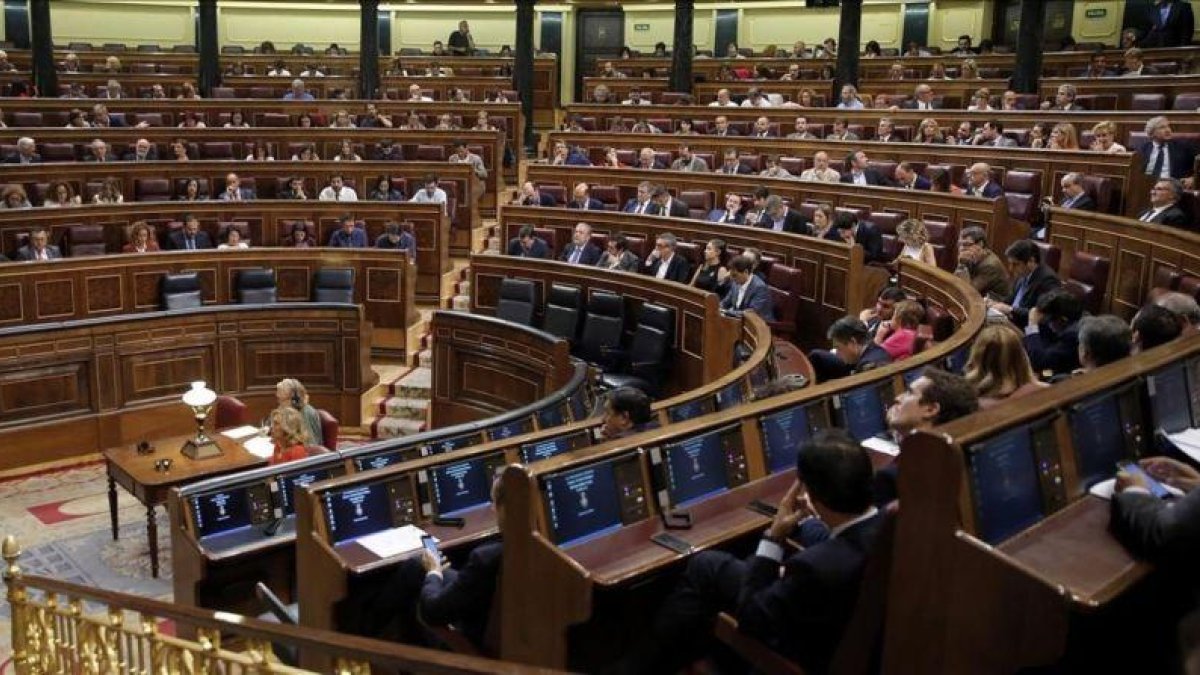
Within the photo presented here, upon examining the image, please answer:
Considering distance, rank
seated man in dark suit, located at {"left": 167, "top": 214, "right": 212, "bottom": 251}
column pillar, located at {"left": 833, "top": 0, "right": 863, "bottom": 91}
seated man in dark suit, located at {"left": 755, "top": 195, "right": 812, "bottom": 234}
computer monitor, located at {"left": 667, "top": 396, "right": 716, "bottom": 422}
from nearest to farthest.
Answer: computer monitor, located at {"left": 667, "top": 396, "right": 716, "bottom": 422}, seated man in dark suit, located at {"left": 755, "top": 195, "right": 812, "bottom": 234}, seated man in dark suit, located at {"left": 167, "top": 214, "right": 212, "bottom": 251}, column pillar, located at {"left": 833, "top": 0, "right": 863, "bottom": 91}

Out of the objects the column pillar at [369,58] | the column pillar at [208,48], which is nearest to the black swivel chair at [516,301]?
the column pillar at [369,58]

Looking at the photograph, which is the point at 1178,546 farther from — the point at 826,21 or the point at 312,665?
the point at 826,21

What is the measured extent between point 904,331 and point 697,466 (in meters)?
2.26

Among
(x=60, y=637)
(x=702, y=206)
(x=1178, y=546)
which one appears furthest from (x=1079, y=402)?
(x=702, y=206)

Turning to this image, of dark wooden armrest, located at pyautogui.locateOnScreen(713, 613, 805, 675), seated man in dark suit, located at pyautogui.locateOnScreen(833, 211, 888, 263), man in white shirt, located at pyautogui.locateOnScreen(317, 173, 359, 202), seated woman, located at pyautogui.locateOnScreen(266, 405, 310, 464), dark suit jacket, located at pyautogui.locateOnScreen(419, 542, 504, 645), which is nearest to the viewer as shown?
dark wooden armrest, located at pyautogui.locateOnScreen(713, 613, 805, 675)

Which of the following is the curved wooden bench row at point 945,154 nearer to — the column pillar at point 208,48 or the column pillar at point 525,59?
the column pillar at point 525,59

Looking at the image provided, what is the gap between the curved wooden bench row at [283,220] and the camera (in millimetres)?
9711

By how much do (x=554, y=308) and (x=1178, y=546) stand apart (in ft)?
20.6

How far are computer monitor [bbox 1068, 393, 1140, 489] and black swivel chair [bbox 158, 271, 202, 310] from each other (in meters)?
7.34

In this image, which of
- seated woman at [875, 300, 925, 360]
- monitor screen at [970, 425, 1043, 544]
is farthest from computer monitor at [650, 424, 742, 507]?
seated woman at [875, 300, 925, 360]

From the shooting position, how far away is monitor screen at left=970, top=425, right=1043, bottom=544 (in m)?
2.47

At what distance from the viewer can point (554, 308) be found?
830cm

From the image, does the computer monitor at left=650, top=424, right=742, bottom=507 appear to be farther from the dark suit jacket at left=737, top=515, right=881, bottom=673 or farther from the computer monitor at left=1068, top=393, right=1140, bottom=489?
the computer monitor at left=1068, top=393, right=1140, bottom=489

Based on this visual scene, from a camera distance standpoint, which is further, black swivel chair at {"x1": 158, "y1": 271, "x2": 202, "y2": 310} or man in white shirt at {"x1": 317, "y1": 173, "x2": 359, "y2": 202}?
man in white shirt at {"x1": 317, "y1": 173, "x2": 359, "y2": 202}
